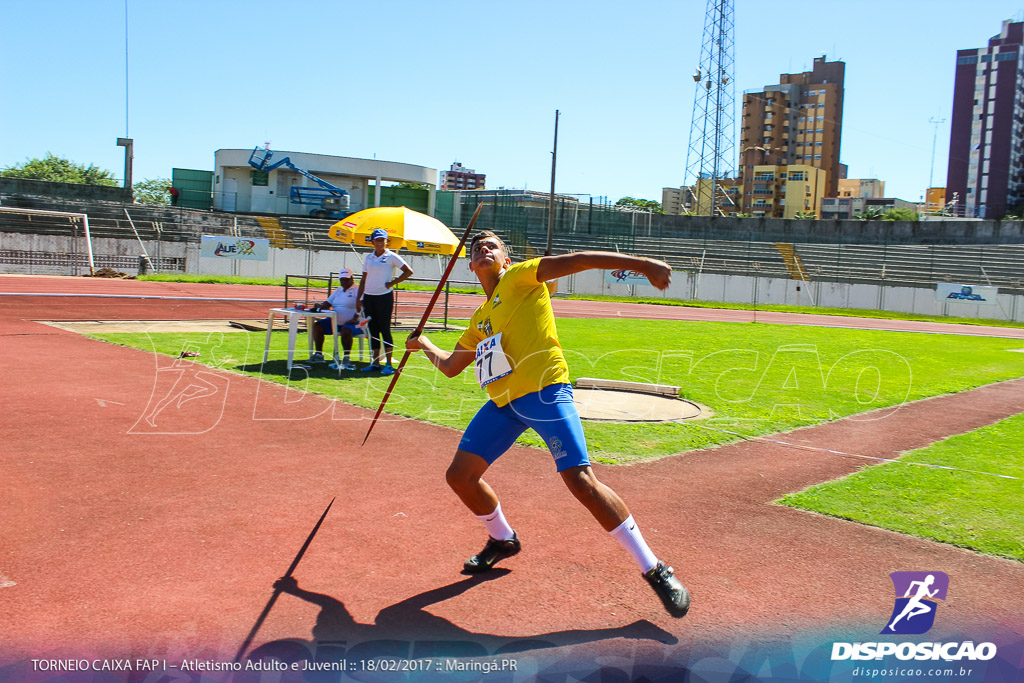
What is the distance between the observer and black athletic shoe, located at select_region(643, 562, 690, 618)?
3.74 metres

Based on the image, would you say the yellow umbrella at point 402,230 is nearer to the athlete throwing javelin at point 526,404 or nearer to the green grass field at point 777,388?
the green grass field at point 777,388

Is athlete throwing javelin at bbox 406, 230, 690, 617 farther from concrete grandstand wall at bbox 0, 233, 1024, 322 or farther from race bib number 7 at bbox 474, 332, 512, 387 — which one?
concrete grandstand wall at bbox 0, 233, 1024, 322

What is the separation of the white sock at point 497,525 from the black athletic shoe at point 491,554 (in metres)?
0.03

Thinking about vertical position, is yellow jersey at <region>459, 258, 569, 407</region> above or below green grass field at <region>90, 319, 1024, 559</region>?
above

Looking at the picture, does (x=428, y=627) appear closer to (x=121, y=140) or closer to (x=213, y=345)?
(x=213, y=345)

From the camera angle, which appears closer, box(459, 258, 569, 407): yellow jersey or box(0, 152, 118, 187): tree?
box(459, 258, 569, 407): yellow jersey

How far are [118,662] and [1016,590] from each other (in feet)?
14.6

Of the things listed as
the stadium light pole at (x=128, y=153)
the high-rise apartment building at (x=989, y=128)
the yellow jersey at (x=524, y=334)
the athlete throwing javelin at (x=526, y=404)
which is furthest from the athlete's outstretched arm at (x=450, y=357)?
the high-rise apartment building at (x=989, y=128)

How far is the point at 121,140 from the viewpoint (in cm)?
5816

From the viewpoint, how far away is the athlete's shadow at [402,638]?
3.36 metres

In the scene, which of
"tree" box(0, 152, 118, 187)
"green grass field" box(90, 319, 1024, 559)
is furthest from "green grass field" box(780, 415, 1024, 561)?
"tree" box(0, 152, 118, 187)

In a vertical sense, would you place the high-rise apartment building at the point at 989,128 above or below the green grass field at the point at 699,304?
above

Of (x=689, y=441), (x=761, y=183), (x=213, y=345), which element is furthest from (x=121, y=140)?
(x=761, y=183)

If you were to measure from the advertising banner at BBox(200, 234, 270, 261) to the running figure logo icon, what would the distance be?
1461 inches
